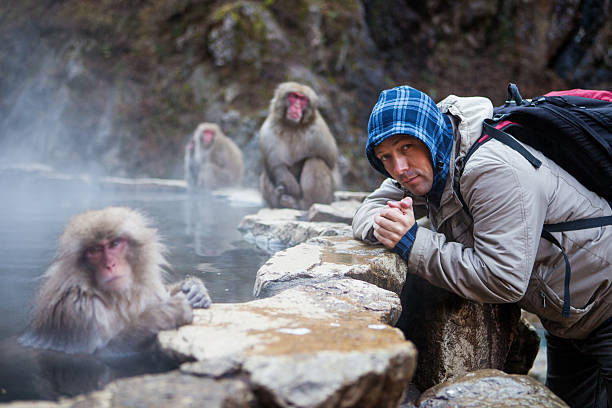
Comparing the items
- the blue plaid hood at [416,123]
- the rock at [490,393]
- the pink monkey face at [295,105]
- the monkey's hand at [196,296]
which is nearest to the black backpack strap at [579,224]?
the blue plaid hood at [416,123]

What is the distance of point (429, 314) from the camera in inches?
95.3

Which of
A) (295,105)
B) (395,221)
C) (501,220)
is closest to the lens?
(501,220)

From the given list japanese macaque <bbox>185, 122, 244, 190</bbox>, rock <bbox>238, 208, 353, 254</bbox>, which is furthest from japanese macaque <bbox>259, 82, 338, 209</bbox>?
japanese macaque <bbox>185, 122, 244, 190</bbox>

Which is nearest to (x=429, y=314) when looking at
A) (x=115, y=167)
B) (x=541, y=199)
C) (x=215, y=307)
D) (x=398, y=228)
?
(x=398, y=228)

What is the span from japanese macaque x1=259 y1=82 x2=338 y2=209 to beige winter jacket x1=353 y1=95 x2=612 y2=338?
299 cm

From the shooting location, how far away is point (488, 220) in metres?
1.79

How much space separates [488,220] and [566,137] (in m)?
0.41

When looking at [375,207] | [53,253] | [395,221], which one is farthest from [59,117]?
[395,221]

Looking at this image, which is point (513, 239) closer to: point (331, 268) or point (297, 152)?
point (331, 268)

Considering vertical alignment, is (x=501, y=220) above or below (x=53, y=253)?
above

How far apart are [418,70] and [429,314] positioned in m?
12.7

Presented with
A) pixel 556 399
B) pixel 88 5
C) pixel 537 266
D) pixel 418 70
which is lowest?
pixel 556 399

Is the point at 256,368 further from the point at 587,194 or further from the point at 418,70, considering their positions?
the point at 418,70

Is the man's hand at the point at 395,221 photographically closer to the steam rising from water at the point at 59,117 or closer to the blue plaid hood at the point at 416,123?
the blue plaid hood at the point at 416,123
